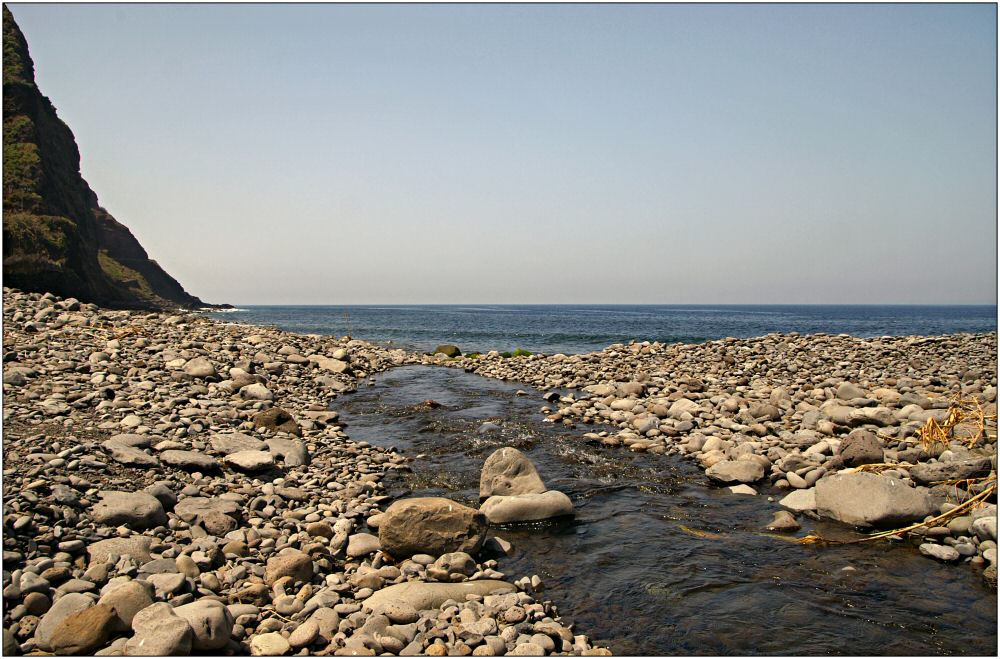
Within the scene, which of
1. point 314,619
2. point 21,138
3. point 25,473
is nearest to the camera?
point 314,619

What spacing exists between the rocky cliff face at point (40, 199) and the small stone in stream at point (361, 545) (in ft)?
84.3

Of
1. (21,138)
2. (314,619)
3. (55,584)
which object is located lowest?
(314,619)

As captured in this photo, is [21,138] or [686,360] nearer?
[686,360]

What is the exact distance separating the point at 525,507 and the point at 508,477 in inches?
27.2

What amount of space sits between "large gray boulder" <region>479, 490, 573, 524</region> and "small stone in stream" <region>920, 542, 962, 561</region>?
14.6ft

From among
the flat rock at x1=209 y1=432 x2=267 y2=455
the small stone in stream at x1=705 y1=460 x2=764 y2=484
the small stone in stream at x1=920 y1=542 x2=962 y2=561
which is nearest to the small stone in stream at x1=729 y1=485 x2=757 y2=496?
the small stone in stream at x1=705 y1=460 x2=764 y2=484

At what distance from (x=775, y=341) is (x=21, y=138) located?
150 feet

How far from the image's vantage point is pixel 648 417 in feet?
43.2

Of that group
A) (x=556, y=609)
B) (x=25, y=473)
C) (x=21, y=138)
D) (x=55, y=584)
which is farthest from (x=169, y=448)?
(x=21, y=138)

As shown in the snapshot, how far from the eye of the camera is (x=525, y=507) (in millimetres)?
7875

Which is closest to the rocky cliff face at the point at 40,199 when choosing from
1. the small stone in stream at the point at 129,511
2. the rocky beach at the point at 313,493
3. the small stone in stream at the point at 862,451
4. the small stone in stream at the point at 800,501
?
the rocky beach at the point at 313,493

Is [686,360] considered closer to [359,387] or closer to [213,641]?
[359,387]

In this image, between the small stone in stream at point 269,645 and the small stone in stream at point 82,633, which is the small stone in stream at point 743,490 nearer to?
the small stone in stream at point 269,645

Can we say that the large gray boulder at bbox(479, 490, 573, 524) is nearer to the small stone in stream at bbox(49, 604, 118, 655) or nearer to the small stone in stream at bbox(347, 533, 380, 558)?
the small stone in stream at bbox(347, 533, 380, 558)
